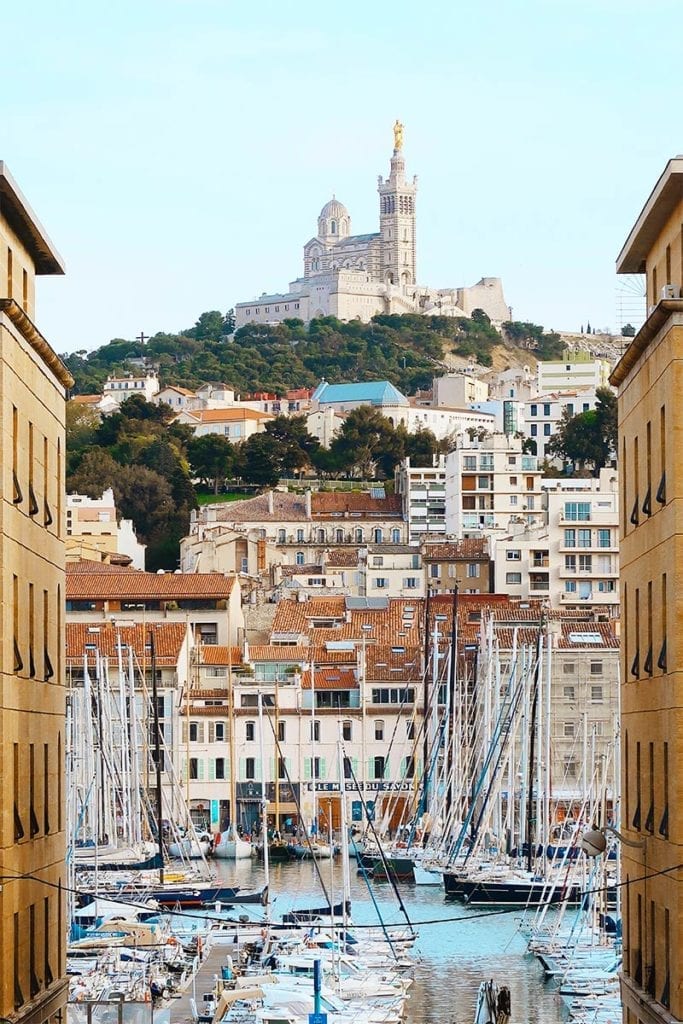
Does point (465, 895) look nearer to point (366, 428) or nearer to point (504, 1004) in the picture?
point (504, 1004)

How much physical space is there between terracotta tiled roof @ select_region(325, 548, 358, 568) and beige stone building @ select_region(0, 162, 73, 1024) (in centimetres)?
7501

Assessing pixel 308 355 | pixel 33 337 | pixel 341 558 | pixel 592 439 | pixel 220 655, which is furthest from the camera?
pixel 308 355

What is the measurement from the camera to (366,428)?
135 meters

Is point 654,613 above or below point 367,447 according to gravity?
below

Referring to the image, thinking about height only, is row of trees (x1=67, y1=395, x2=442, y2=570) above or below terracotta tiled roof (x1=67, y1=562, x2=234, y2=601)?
above

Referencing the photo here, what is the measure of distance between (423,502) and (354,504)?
3.96 m

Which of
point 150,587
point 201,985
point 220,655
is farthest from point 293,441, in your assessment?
point 201,985

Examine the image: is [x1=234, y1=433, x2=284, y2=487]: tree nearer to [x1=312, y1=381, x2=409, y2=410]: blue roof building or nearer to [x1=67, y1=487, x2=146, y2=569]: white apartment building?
[x1=67, y1=487, x2=146, y2=569]: white apartment building

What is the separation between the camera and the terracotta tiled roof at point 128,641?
7494 centimetres

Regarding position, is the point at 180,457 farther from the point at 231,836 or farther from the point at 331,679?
the point at 231,836

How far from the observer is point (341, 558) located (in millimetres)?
104875

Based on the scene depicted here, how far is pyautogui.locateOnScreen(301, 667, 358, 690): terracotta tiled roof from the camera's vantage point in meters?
78.1

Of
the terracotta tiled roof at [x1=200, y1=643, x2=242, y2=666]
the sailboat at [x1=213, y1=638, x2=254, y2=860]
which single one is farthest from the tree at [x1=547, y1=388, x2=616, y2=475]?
the sailboat at [x1=213, y1=638, x2=254, y2=860]

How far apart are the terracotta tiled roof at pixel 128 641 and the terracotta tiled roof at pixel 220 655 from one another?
1.65 m
